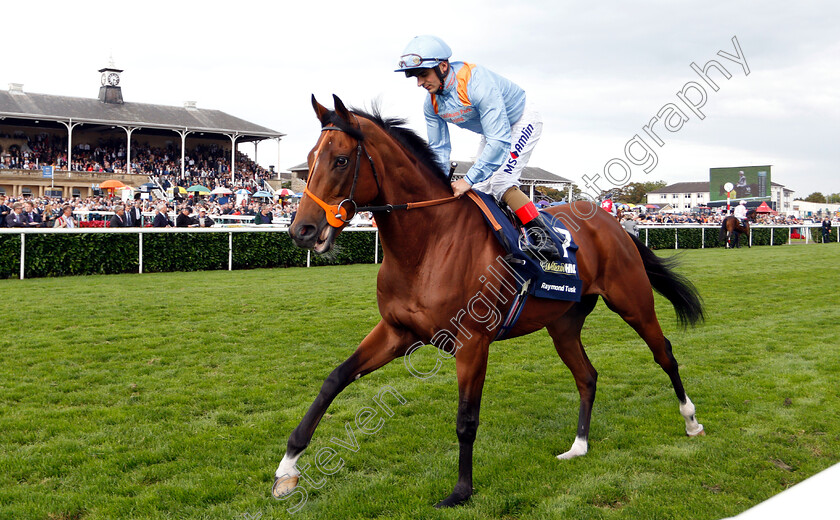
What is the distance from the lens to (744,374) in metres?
5.75

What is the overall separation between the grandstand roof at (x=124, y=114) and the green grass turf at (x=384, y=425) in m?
34.6

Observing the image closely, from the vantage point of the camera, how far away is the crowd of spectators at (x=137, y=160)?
39.5 m

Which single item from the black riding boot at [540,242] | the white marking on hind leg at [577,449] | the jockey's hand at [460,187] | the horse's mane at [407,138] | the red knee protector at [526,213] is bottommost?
the white marking on hind leg at [577,449]

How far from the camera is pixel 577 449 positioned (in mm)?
3936

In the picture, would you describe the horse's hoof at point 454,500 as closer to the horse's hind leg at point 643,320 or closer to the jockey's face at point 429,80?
the horse's hind leg at point 643,320

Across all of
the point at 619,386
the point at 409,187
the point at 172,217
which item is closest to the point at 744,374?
the point at 619,386

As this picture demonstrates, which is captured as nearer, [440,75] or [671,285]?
[440,75]

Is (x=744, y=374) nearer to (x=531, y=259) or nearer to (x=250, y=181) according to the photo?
(x=531, y=259)

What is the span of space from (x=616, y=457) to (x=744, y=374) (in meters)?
2.57

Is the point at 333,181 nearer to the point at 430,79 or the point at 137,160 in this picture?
the point at 430,79

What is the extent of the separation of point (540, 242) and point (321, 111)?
1547 millimetres

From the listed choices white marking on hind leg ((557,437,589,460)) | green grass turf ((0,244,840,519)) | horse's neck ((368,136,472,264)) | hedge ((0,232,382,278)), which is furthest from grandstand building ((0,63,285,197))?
white marking on hind leg ((557,437,589,460))

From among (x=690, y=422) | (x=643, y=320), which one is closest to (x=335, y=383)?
(x=643, y=320)

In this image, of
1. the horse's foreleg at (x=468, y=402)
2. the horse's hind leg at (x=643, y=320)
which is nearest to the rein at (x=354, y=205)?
the horse's foreleg at (x=468, y=402)
